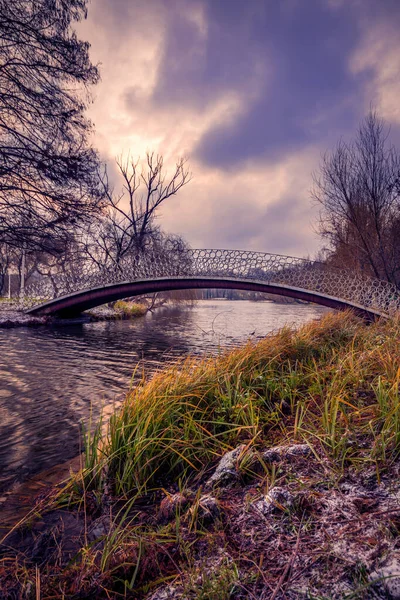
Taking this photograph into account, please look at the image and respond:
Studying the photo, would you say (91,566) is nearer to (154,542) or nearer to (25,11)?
(154,542)

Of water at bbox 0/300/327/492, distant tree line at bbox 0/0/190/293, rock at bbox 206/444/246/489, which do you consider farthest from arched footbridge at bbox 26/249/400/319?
rock at bbox 206/444/246/489

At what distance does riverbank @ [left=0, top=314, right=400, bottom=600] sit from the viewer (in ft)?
4.54

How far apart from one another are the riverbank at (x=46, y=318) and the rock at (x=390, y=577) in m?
20.3

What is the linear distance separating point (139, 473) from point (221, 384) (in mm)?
1555

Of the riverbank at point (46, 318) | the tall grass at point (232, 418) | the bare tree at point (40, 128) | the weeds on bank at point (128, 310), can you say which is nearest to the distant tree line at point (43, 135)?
the bare tree at point (40, 128)

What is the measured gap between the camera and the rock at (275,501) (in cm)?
182

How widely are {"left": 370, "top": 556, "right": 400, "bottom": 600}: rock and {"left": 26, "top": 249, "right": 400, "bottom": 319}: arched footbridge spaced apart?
14.7m

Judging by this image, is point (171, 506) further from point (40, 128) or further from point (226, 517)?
point (40, 128)

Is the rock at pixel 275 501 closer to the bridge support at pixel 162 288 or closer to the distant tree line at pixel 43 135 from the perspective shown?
the distant tree line at pixel 43 135

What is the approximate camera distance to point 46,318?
21.1 metres

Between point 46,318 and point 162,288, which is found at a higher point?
point 162,288

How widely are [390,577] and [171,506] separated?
1.39 metres

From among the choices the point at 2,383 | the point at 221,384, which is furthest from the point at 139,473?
the point at 2,383

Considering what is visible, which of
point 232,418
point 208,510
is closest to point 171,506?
point 208,510
